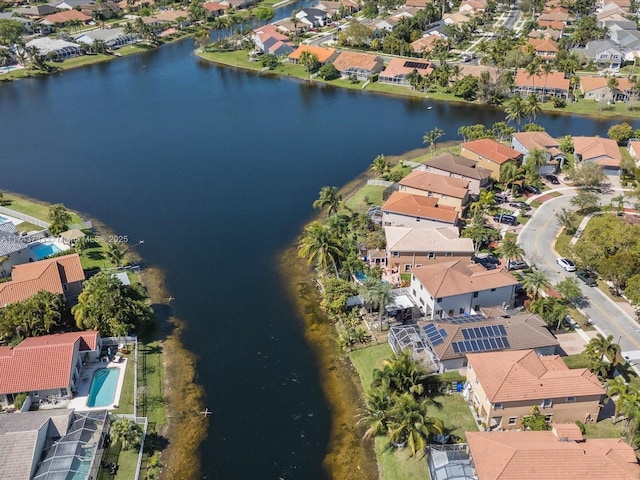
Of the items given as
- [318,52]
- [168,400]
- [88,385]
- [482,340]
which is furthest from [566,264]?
[318,52]

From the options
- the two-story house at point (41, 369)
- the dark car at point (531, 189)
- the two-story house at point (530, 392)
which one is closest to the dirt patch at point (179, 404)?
the two-story house at point (41, 369)

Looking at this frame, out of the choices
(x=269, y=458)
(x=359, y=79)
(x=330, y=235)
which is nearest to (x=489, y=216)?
(x=330, y=235)

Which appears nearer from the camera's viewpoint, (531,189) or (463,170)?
(463,170)

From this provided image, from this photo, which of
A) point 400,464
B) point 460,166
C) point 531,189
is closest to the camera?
point 400,464

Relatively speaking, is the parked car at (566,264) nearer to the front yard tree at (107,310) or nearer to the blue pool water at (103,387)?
the front yard tree at (107,310)

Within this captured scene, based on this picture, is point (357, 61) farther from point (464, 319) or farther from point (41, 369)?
point (41, 369)

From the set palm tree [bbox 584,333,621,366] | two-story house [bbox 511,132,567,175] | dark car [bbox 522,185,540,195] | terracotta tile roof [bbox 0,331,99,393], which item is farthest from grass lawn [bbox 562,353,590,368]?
terracotta tile roof [bbox 0,331,99,393]

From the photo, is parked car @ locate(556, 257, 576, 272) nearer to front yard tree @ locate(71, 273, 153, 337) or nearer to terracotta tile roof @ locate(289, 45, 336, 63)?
front yard tree @ locate(71, 273, 153, 337)

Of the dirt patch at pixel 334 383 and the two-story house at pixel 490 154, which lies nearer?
the dirt patch at pixel 334 383
